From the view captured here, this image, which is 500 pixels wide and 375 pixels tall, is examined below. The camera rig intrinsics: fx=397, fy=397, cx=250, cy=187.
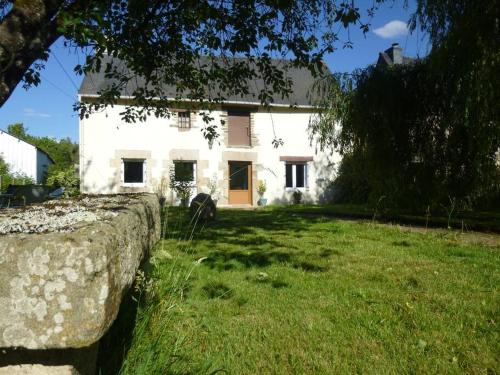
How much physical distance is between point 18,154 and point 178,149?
16.1 meters

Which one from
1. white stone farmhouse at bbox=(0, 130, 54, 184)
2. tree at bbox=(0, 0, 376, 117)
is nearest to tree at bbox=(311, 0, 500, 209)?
tree at bbox=(0, 0, 376, 117)

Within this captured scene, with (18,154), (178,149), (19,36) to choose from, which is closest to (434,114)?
(19,36)

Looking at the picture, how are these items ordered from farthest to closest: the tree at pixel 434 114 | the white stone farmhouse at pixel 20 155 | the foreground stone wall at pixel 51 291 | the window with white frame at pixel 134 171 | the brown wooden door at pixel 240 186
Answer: the white stone farmhouse at pixel 20 155 < the brown wooden door at pixel 240 186 < the window with white frame at pixel 134 171 < the tree at pixel 434 114 < the foreground stone wall at pixel 51 291

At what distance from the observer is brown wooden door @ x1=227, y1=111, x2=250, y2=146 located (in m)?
18.7

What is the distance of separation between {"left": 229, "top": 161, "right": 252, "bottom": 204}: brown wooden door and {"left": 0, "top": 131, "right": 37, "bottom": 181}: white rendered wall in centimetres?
1495

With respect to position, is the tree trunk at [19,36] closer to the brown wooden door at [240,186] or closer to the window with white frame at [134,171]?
the window with white frame at [134,171]

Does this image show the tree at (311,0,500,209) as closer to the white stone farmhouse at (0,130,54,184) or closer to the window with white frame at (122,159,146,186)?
the window with white frame at (122,159,146,186)

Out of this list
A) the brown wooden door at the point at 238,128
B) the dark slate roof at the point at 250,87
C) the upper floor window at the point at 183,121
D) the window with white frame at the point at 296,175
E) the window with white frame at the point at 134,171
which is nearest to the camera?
the dark slate roof at the point at 250,87

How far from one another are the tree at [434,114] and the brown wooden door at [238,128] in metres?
7.65

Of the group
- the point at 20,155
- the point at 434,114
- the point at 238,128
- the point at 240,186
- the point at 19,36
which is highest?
the point at 238,128

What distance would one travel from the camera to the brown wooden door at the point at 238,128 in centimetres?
1867

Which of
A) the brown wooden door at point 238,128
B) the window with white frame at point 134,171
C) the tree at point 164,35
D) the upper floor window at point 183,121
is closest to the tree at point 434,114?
the tree at point 164,35

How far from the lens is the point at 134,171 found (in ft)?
57.4

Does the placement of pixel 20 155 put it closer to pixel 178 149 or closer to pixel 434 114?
pixel 178 149
